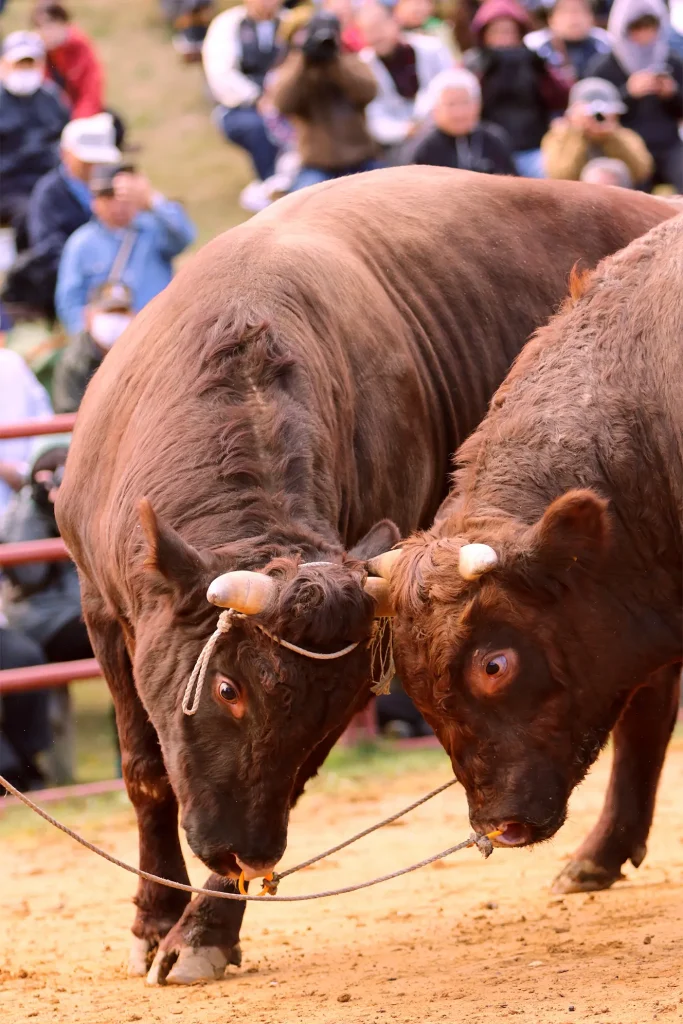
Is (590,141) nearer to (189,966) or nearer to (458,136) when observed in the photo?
(458,136)

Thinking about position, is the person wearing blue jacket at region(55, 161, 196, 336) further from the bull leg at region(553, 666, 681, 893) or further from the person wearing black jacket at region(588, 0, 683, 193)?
the bull leg at region(553, 666, 681, 893)

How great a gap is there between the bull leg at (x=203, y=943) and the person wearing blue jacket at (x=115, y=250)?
6304mm

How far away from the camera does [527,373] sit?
17.5ft

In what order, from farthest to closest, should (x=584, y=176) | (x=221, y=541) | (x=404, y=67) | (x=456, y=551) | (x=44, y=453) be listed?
1. (x=404, y=67)
2. (x=584, y=176)
3. (x=44, y=453)
4. (x=221, y=541)
5. (x=456, y=551)

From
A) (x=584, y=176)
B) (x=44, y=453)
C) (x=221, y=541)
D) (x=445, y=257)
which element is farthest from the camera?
(x=584, y=176)

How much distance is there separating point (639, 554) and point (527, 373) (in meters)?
0.69

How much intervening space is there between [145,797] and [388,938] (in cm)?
101

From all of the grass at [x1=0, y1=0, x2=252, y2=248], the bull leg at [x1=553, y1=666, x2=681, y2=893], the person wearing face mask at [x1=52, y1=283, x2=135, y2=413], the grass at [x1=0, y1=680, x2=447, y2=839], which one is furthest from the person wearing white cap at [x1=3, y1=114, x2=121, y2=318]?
the bull leg at [x1=553, y1=666, x2=681, y2=893]

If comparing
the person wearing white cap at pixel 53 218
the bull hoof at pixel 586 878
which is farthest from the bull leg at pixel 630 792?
the person wearing white cap at pixel 53 218

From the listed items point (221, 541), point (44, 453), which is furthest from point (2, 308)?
point (221, 541)

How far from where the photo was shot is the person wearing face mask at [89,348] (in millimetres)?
9852

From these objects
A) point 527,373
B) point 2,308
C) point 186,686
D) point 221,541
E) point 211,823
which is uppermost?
point 527,373

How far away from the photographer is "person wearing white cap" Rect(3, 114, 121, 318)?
1250 centimetres

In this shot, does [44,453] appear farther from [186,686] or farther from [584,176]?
[584,176]
